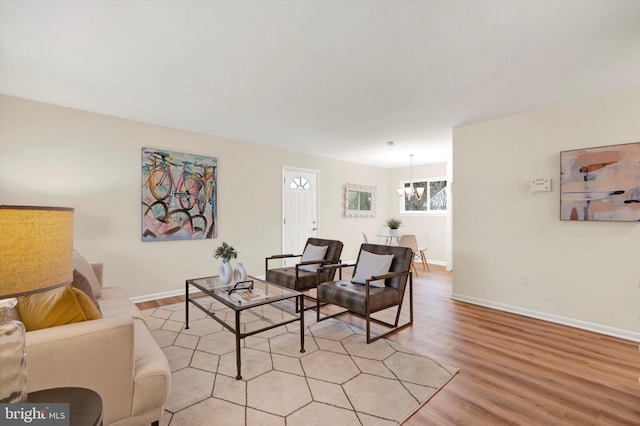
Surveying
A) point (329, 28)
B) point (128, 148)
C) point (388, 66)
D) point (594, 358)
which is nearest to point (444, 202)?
point (594, 358)

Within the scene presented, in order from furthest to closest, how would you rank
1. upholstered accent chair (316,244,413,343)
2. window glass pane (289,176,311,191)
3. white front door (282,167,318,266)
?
window glass pane (289,176,311,191), white front door (282,167,318,266), upholstered accent chair (316,244,413,343)

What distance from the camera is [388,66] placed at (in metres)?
2.42

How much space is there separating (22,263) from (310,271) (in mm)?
3184

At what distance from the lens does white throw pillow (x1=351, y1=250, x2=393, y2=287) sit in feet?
9.93

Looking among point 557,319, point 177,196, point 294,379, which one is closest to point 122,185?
point 177,196

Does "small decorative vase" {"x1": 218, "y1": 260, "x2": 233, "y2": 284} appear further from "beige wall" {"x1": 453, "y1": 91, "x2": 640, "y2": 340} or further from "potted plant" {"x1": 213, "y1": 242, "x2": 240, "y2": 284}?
"beige wall" {"x1": 453, "y1": 91, "x2": 640, "y2": 340}

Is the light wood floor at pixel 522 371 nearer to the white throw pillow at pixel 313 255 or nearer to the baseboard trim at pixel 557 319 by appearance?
the baseboard trim at pixel 557 319

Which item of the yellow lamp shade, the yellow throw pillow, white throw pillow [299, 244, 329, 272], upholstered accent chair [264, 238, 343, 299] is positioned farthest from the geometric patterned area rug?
the yellow lamp shade

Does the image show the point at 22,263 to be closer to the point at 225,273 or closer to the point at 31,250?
the point at 31,250

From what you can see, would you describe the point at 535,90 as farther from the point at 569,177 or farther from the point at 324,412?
the point at 324,412

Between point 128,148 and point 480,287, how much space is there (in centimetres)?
498

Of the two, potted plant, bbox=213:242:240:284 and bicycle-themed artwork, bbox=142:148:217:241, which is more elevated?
bicycle-themed artwork, bbox=142:148:217:241

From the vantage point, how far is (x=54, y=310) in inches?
55.9

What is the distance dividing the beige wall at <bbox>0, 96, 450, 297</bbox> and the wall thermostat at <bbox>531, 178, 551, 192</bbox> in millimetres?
3825
